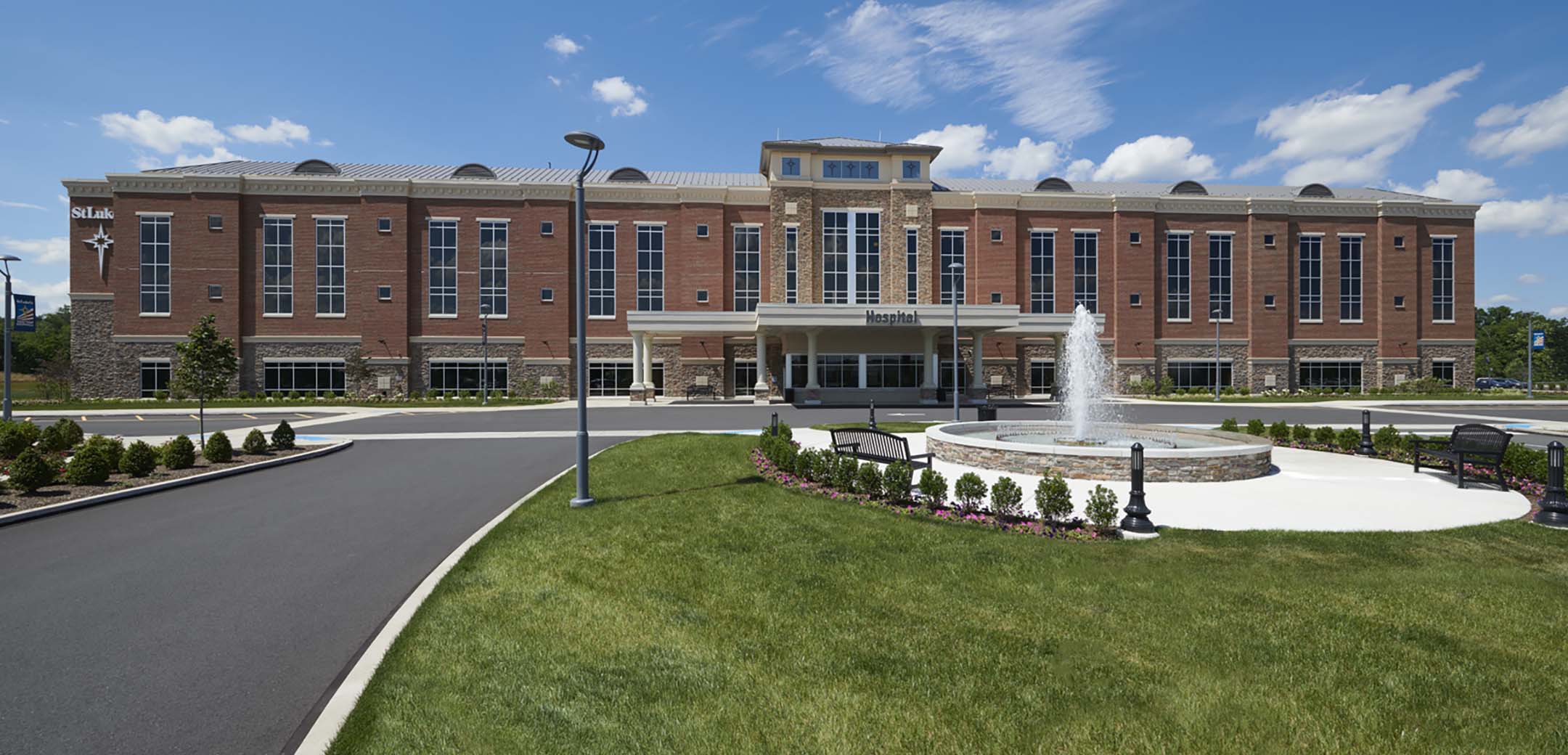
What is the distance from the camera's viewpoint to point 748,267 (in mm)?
41906

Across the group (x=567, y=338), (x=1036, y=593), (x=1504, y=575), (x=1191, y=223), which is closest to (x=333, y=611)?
(x=1036, y=593)

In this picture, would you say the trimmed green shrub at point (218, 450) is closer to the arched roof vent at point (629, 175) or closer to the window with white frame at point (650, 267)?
the window with white frame at point (650, 267)

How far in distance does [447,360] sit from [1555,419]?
5380cm

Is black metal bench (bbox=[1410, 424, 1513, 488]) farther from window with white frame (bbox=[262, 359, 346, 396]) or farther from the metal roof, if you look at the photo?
window with white frame (bbox=[262, 359, 346, 396])

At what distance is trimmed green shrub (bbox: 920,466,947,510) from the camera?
890 cm

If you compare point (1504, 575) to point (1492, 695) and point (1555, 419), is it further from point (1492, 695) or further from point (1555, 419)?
point (1555, 419)

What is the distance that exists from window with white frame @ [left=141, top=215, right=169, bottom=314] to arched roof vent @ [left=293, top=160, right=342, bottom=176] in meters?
7.68

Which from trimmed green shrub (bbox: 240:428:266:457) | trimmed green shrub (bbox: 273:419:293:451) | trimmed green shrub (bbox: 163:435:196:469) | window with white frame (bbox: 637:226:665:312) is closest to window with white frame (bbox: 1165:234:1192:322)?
window with white frame (bbox: 637:226:665:312)

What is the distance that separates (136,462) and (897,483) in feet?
45.4

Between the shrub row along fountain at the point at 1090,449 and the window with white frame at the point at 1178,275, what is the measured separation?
30366mm

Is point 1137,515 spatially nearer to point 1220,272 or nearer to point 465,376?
point 465,376

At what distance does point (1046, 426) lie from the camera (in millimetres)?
17641

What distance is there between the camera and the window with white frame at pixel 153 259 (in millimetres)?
37969

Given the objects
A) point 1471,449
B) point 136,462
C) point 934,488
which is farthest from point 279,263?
point 1471,449
